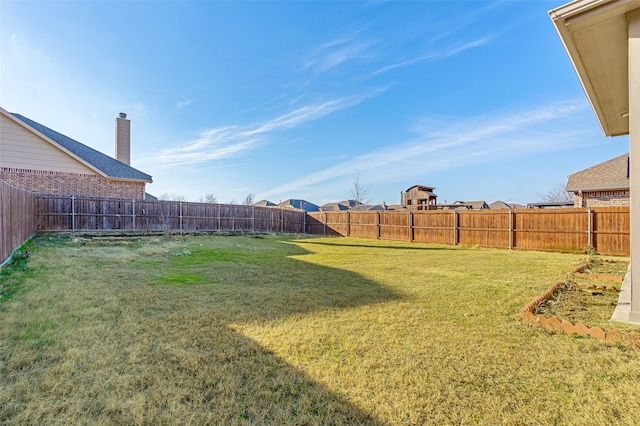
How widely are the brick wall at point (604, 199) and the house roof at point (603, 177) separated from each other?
52 centimetres

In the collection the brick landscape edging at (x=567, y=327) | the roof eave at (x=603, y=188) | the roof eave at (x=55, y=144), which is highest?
the roof eave at (x=55, y=144)

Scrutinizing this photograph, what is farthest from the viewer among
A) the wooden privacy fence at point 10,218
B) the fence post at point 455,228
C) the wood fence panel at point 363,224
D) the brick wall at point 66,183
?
the wood fence panel at point 363,224

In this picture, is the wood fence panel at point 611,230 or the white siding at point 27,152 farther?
the white siding at point 27,152

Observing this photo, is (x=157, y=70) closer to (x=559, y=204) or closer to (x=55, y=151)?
(x=55, y=151)

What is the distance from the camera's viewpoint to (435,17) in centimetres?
1145

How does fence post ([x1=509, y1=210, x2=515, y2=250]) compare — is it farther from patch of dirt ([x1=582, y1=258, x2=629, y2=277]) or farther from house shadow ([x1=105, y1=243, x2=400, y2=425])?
house shadow ([x1=105, y1=243, x2=400, y2=425])

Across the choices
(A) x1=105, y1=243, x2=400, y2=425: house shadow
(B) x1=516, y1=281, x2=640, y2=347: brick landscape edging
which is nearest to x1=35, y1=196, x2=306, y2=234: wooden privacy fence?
(A) x1=105, y1=243, x2=400, y2=425: house shadow

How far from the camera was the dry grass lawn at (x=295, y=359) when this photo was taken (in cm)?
191

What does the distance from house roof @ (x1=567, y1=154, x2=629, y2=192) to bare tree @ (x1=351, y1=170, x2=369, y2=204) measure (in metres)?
26.9

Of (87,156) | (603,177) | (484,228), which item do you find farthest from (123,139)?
(603,177)

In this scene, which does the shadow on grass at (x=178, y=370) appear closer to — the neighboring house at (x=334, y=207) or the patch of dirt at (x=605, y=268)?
the patch of dirt at (x=605, y=268)

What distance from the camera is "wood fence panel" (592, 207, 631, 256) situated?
10.1 meters

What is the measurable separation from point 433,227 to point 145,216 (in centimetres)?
1545

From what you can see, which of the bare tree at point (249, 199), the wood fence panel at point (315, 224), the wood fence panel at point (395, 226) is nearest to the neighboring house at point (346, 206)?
the bare tree at point (249, 199)
